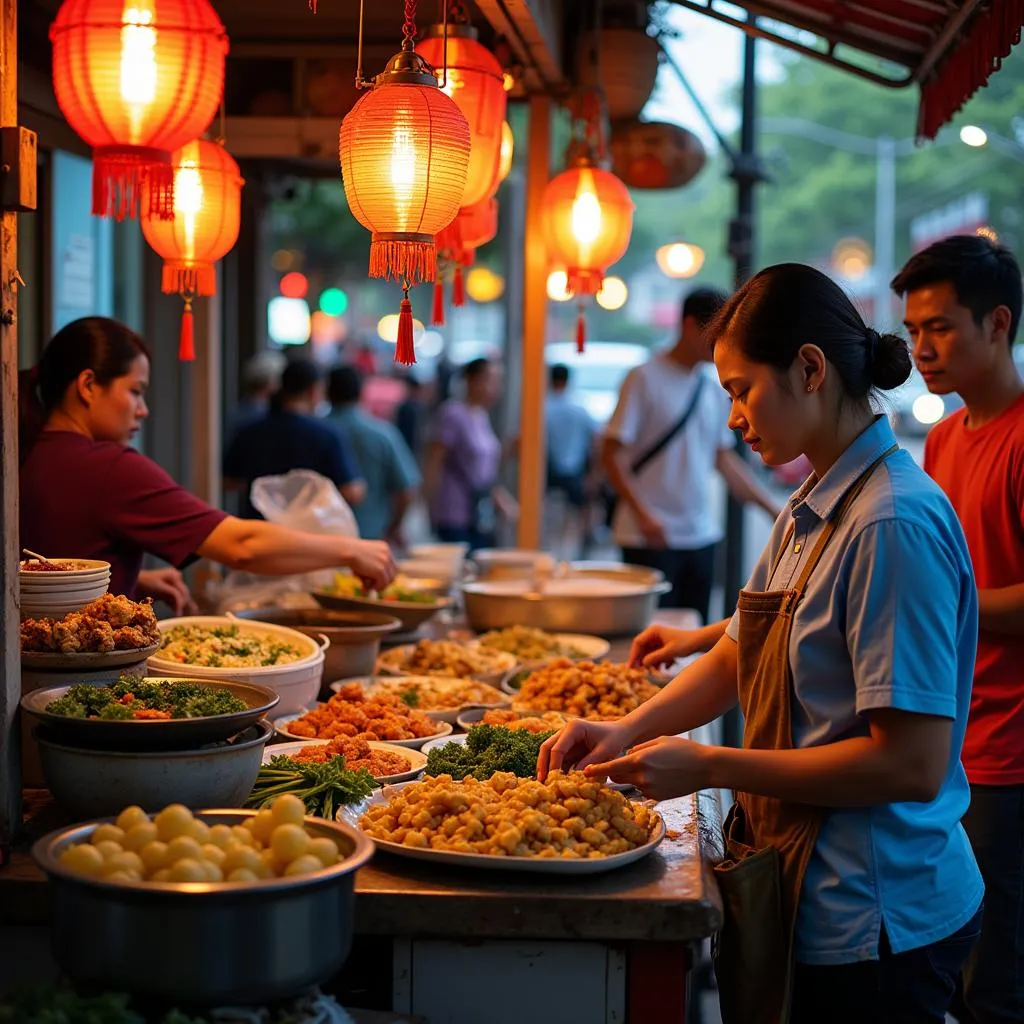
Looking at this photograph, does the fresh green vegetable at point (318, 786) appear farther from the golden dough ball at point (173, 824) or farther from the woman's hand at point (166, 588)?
the woman's hand at point (166, 588)

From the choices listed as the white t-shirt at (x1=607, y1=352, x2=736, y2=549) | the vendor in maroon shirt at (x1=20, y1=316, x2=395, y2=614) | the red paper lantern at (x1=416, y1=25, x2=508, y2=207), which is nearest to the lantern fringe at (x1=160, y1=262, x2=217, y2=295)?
the vendor in maroon shirt at (x1=20, y1=316, x2=395, y2=614)

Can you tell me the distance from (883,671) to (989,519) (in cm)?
170

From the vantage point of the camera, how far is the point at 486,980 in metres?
2.58

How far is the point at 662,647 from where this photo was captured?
13.1ft

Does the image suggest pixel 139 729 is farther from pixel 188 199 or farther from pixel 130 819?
pixel 188 199

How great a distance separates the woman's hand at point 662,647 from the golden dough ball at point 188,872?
2036mm

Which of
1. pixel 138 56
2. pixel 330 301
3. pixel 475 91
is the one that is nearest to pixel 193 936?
pixel 138 56

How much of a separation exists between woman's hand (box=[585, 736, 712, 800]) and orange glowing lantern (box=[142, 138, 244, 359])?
2695 mm

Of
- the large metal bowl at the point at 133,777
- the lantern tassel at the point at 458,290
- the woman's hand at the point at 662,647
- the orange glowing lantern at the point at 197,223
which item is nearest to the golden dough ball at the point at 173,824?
the large metal bowl at the point at 133,777

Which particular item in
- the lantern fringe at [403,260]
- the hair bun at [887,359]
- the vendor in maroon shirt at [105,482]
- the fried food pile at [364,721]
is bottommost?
the fried food pile at [364,721]

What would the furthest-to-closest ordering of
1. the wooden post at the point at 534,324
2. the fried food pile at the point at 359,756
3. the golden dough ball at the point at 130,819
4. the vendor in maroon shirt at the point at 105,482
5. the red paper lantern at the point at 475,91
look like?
the wooden post at the point at 534,324 → the red paper lantern at the point at 475,91 → the vendor in maroon shirt at the point at 105,482 → the fried food pile at the point at 359,756 → the golden dough ball at the point at 130,819

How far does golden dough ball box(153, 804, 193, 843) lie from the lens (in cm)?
221

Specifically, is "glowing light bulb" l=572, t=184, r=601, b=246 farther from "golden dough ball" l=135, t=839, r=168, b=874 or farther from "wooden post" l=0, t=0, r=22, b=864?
"golden dough ball" l=135, t=839, r=168, b=874

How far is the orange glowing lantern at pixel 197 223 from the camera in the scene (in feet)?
15.0
